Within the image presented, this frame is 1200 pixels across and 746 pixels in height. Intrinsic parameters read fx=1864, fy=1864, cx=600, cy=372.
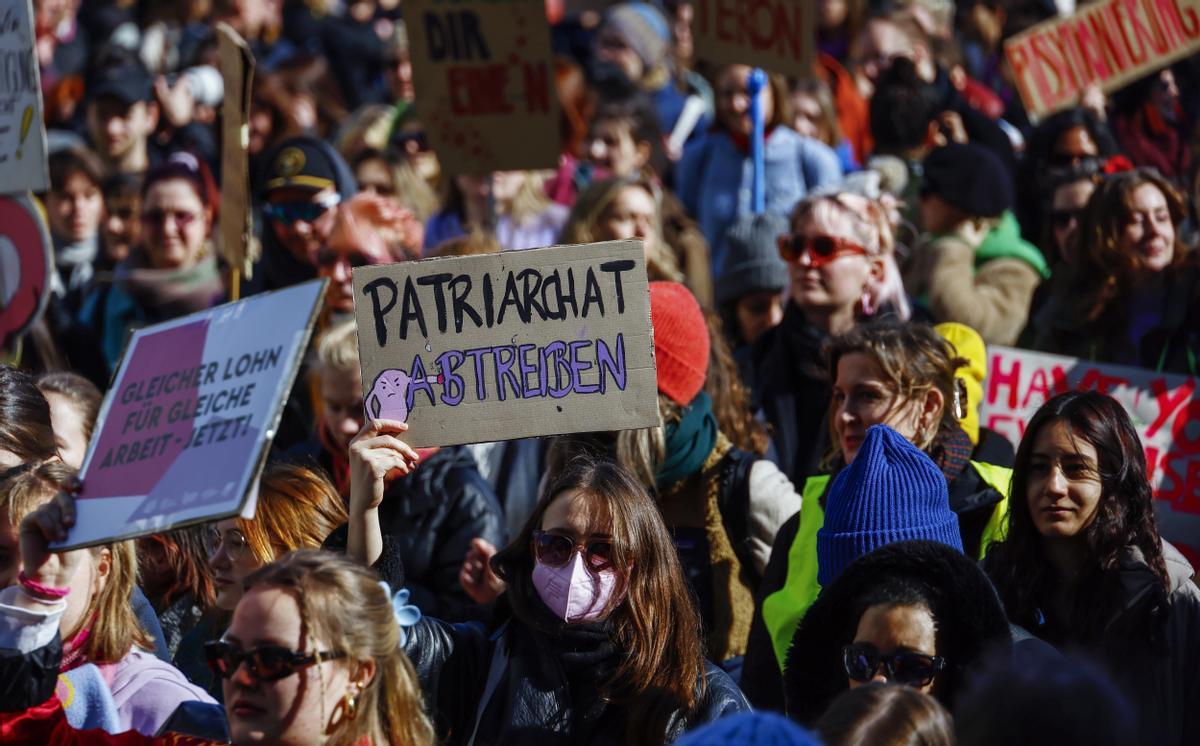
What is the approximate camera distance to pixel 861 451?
4.39m

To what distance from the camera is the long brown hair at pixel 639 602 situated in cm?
388

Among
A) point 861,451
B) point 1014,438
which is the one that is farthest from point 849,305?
point 861,451

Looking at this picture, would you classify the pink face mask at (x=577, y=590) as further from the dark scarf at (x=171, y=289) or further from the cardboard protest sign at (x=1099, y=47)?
the cardboard protest sign at (x=1099, y=47)

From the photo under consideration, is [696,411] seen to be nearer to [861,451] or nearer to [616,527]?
[861,451]

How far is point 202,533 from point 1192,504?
2911mm

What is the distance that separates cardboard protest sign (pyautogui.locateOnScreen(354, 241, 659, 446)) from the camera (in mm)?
4125

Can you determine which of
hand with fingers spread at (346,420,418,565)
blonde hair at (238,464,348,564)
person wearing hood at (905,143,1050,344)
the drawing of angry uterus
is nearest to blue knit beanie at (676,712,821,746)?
hand with fingers spread at (346,420,418,565)

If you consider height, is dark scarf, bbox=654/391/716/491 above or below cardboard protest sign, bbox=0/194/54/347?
below

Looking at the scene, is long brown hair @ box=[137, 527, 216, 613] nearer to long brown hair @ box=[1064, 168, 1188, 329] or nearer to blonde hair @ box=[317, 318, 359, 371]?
blonde hair @ box=[317, 318, 359, 371]

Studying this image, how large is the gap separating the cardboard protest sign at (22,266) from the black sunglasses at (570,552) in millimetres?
2590

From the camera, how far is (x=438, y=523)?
5.29m

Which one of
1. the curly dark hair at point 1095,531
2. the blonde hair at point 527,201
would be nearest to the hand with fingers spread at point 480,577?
the curly dark hair at point 1095,531

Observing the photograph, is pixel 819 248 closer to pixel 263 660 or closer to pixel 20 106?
pixel 20 106

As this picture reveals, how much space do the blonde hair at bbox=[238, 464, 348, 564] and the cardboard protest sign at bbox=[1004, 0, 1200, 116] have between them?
4.87 m
